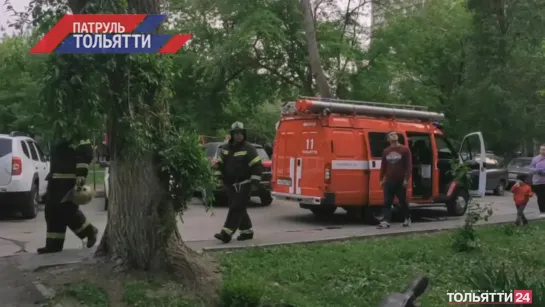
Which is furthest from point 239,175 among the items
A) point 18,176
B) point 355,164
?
point 18,176

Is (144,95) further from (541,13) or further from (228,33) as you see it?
(541,13)

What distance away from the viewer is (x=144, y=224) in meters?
6.36

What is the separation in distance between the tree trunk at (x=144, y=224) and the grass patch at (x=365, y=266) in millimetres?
546

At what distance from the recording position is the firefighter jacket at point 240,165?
919 centimetres

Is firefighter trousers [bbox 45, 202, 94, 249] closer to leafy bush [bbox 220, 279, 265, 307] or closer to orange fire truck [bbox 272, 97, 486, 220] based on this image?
leafy bush [bbox 220, 279, 265, 307]

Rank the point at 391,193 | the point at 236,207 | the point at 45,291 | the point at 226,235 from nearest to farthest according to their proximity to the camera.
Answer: the point at 45,291, the point at 226,235, the point at 236,207, the point at 391,193

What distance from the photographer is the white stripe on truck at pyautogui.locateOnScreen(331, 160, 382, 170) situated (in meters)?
11.8

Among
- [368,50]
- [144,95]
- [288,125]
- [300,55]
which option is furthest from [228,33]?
[144,95]

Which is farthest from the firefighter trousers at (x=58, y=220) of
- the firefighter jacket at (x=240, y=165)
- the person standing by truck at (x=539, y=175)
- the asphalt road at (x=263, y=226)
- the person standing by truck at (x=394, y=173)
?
the person standing by truck at (x=539, y=175)

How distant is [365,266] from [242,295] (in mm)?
2559

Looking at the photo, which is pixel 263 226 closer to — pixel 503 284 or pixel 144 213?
pixel 144 213

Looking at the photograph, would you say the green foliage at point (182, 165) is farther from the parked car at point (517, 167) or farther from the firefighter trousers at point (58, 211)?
the parked car at point (517, 167)

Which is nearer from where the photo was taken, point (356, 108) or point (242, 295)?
point (242, 295)

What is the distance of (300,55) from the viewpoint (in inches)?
879
